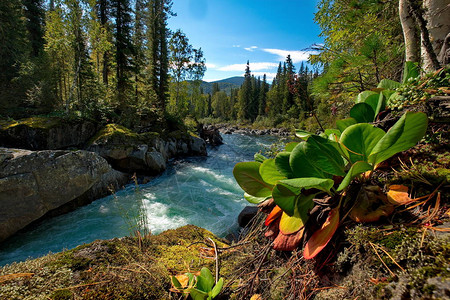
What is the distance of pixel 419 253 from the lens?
66 cm

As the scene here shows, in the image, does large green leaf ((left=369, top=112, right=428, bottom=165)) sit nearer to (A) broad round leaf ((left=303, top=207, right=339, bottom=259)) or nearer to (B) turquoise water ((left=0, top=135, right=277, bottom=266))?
(A) broad round leaf ((left=303, top=207, right=339, bottom=259))

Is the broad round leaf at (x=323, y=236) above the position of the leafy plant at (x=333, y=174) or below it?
below

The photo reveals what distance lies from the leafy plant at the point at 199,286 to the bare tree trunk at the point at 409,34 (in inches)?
106

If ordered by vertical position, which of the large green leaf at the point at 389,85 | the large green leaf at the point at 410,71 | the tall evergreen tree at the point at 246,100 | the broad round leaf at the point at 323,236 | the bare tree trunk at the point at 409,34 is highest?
the tall evergreen tree at the point at 246,100

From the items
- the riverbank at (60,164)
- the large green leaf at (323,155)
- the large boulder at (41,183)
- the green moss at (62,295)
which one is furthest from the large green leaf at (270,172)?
the large boulder at (41,183)

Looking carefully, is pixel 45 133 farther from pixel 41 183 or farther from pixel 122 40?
pixel 122 40

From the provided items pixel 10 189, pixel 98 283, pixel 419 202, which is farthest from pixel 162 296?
pixel 10 189

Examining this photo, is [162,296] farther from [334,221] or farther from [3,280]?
[334,221]

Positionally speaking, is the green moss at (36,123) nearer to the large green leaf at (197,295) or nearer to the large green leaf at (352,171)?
the large green leaf at (197,295)

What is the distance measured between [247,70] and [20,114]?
6530 centimetres

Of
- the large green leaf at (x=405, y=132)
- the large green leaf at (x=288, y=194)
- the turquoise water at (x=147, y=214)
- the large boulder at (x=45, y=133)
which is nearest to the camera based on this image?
the large green leaf at (x=405, y=132)

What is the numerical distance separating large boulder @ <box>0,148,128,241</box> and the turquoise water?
32 centimetres

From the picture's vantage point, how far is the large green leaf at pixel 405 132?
783 millimetres

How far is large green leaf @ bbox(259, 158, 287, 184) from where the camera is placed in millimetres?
1196
